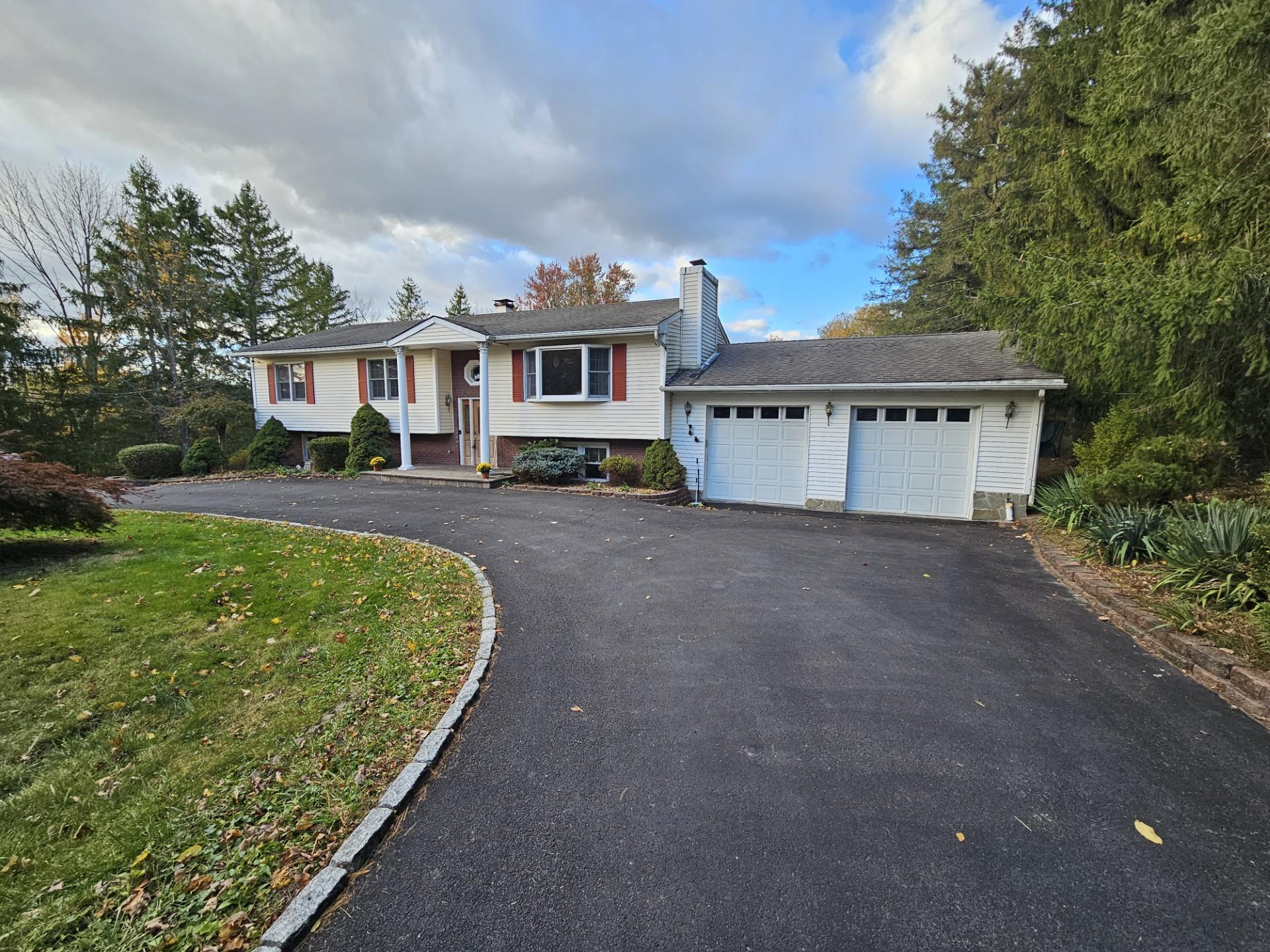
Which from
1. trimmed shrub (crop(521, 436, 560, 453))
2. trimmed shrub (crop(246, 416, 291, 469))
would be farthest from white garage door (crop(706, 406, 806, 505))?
trimmed shrub (crop(246, 416, 291, 469))

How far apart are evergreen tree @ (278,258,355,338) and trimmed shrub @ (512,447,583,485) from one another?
23.3 m

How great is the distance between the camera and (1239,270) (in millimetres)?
4723

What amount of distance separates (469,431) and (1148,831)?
16034 millimetres

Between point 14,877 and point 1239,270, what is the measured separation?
9.49m

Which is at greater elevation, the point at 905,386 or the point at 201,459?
the point at 905,386

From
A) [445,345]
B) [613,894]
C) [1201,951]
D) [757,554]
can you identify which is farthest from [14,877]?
[445,345]

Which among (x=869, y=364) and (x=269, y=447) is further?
(x=269, y=447)

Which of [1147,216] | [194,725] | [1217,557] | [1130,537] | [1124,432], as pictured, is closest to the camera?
[194,725]

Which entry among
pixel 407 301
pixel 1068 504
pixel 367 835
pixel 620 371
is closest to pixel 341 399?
pixel 620 371

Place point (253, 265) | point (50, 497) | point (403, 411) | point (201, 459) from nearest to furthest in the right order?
1. point (50, 497)
2. point (403, 411)
3. point (201, 459)
4. point (253, 265)

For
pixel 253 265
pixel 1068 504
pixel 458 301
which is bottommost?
pixel 1068 504

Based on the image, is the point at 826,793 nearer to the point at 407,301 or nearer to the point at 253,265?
the point at 253,265

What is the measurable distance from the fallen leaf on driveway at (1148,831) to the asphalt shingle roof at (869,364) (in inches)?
376

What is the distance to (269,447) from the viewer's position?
17.0 meters
